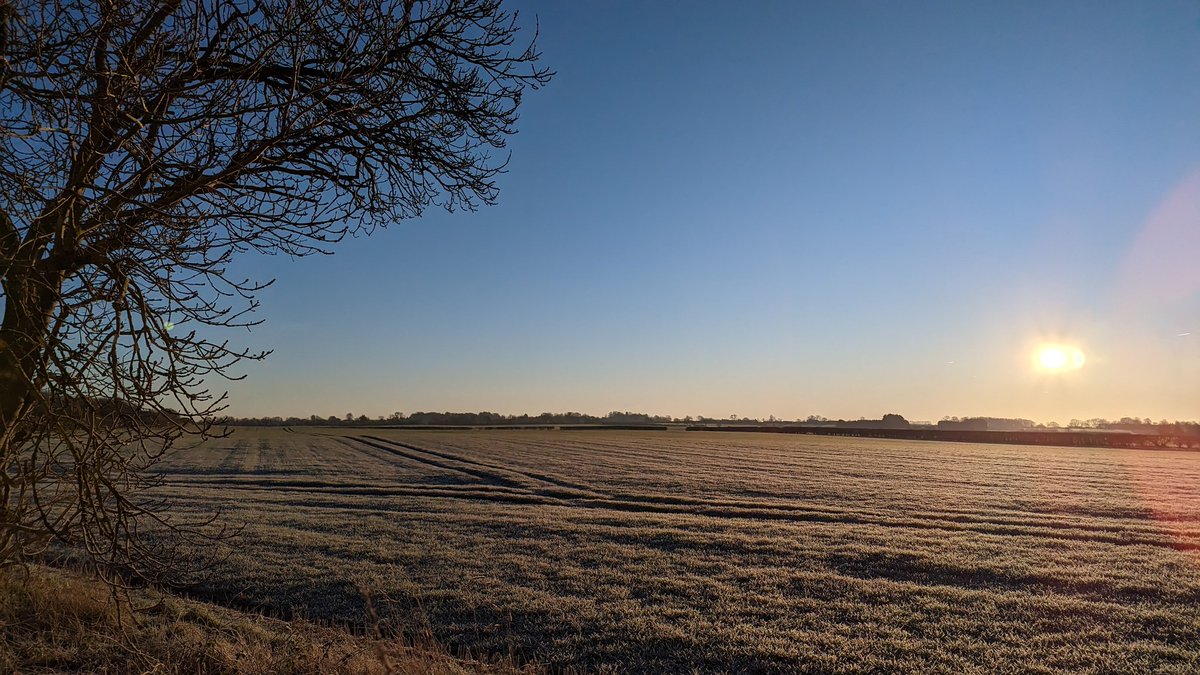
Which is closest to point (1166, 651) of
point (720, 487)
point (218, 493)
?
point (720, 487)

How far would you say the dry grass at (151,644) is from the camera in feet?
18.2

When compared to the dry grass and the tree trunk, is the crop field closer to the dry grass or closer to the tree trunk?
the dry grass

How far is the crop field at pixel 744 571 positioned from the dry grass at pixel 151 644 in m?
0.65

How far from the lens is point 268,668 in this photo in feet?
18.6

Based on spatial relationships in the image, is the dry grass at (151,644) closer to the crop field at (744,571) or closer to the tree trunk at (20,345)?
the crop field at (744,571)

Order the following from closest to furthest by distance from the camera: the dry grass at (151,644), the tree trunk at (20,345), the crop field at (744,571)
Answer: the tree trunk at (20,345)
the dry grass at (151,644)
the crop field at (744,571)

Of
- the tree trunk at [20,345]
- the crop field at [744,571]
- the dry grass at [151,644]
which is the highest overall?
the tree trunk at [20,345]

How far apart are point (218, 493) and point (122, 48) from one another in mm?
25048

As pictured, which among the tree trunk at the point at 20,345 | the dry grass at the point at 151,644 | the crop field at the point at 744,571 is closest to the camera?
the tree trunk at the point at 20,345

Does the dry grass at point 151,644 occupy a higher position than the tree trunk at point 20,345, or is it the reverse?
the tree trunk at point 20,345

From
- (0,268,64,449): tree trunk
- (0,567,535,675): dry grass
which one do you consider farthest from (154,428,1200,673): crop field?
(0,268,64,449): tree trunk

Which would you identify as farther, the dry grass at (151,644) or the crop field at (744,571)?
the crop field at (744,571)

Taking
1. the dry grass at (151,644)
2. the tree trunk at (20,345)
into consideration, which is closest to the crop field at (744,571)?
the dry grass at (151,644)

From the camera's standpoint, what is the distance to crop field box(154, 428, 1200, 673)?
26.7ft
